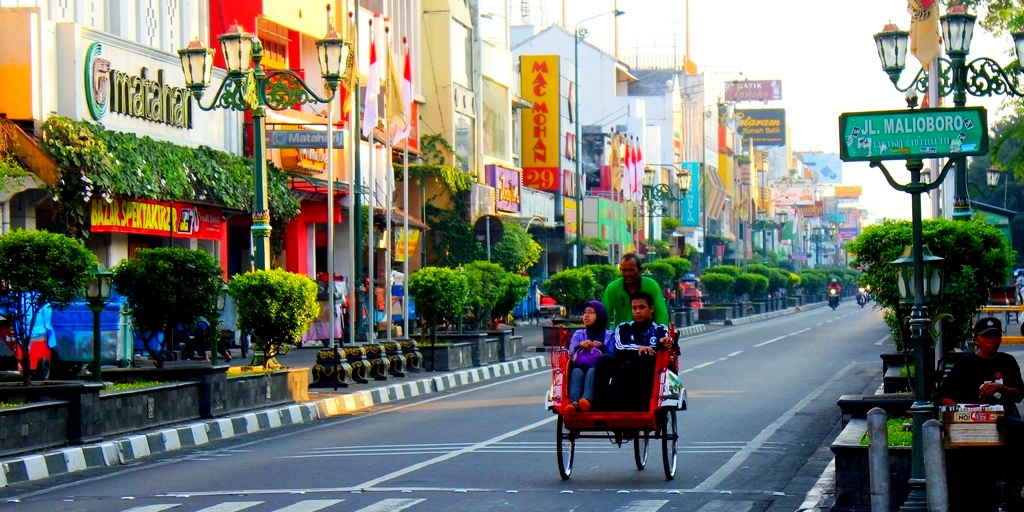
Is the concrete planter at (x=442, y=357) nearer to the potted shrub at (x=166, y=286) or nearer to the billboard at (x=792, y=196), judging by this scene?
the potted shrub at (x=166, y=286)

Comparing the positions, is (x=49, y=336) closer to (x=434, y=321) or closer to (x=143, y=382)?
(x=143, y=382)

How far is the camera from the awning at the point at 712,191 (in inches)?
4156

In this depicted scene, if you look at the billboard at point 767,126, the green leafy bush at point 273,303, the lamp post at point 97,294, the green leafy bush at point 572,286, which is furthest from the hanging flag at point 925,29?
the billboard at point 767,126

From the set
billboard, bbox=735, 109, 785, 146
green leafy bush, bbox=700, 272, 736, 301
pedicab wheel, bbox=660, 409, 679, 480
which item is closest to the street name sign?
pedicab wheel, bbox=660, 409, 679, 480

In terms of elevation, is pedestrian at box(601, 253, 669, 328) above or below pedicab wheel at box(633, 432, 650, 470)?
above

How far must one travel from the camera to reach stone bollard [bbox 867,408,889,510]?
29.5 feet

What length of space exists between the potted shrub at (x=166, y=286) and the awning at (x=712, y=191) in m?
85.2

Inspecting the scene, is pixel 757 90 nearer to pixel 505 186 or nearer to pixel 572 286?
pixel 505 186

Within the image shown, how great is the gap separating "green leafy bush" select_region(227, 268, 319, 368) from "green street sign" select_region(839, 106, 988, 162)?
442 inches

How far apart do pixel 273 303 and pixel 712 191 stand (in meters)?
91.6

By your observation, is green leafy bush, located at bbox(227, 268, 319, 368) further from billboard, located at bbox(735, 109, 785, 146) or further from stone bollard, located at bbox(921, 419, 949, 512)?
billboard, located at bbox(735, 109, 785, 146)

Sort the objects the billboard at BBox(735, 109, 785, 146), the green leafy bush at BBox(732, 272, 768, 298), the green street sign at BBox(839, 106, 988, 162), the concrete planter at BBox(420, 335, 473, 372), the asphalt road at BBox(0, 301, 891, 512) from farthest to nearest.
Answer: the billboard at BBox(735, 109, 785, 146)
the green leafy bush at BBox(732, 272, 768, 298)
the concrete planter at BBox(420, 335, 473, 372)
the asphalt road at BBox(0, 301, 891, 512)
the green street sign at BBox(839, 106, 988, 162)

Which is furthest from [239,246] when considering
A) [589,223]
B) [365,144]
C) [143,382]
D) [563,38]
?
[563,38]

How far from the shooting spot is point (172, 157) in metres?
30.2
